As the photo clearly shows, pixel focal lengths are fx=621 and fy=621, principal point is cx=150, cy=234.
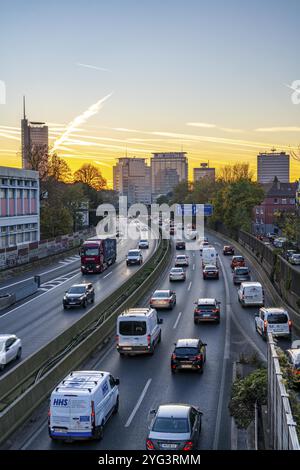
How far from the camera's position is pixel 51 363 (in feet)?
84.7

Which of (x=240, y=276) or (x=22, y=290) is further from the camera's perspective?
(x=240, y=276)

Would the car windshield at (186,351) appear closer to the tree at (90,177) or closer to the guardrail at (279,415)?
the guardrail at (279,415)

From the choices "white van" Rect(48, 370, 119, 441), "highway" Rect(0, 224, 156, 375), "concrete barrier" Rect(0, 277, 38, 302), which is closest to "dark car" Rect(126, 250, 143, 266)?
"highway" Rect(0, 224, 156, 375)

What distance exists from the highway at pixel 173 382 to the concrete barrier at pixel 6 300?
36.2 ft

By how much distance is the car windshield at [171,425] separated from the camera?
16.8m

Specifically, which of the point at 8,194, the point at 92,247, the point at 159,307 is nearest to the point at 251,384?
the point at 159,307

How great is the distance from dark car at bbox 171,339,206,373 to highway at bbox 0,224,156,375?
288 inches

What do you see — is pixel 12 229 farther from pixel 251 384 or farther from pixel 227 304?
pixel 251 384

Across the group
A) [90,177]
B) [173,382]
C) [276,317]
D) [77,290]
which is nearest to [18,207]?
[77,290]

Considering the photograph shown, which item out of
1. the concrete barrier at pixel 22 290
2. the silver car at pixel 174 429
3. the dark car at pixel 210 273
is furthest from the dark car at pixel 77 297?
the silver car at pixel 174 429

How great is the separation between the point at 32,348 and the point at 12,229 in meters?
47.5

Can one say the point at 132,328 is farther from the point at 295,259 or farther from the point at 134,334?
the point at 295,259

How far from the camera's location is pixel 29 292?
4894cm

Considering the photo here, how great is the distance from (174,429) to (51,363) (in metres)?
10.1
